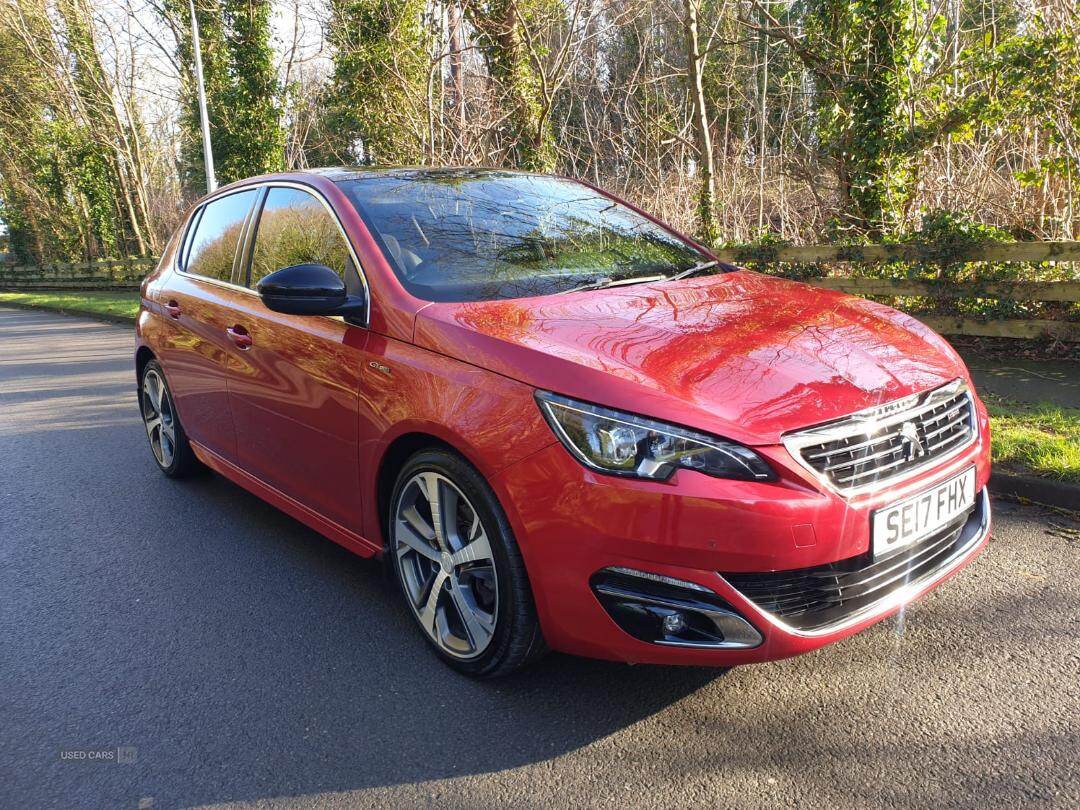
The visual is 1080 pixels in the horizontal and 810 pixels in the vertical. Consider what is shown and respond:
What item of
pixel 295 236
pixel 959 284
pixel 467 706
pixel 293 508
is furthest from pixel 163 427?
pixel 959 284

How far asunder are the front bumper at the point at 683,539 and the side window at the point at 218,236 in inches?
100

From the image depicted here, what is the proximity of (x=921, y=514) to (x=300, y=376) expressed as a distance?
7.71 ft

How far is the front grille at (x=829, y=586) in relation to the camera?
2.26 m

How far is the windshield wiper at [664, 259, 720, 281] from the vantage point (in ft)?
11.6

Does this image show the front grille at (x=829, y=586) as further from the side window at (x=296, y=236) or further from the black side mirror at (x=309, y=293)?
the side window at (x=296, y=236)

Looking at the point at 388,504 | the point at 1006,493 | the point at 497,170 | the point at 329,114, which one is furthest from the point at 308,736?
the point at 329,114

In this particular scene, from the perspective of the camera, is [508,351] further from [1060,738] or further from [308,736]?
[1060,738]

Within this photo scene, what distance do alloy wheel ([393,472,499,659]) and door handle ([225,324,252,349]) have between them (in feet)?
4.26

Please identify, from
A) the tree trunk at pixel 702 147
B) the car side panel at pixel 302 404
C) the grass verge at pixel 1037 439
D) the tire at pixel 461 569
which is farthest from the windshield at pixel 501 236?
the tree trunk at pixel 702 147

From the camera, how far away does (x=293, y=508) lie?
368 cm

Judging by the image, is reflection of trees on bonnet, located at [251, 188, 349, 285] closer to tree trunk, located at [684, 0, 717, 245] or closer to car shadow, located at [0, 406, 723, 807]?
car shadow, located at [0, 406, 723, 807]

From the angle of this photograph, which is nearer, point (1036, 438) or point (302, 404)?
point (302, 404)

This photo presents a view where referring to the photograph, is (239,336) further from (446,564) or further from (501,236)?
(446,564)

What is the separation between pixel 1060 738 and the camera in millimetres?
2379
